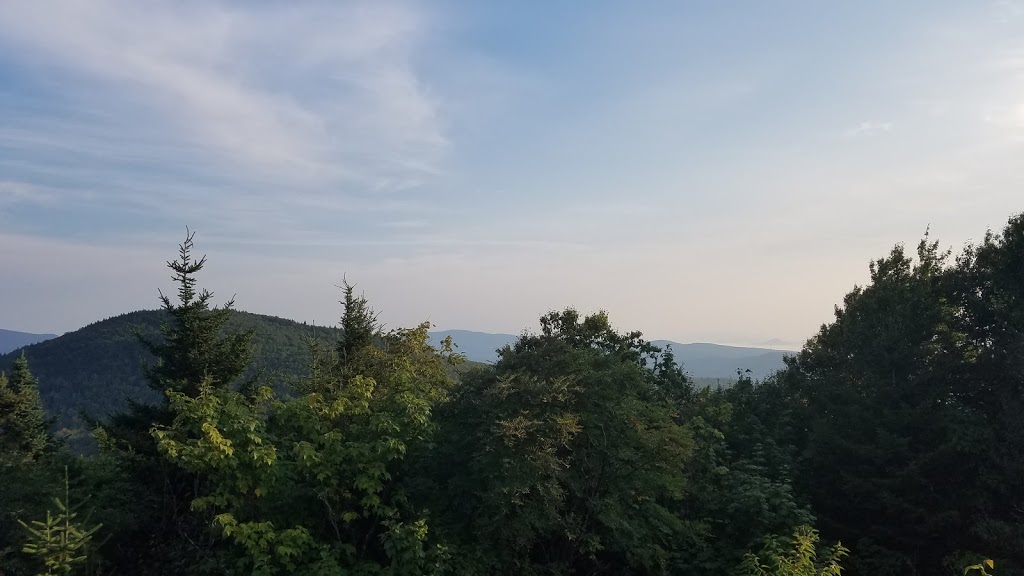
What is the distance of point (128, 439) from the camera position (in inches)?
544

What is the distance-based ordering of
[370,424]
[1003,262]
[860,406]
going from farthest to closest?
[860,406] → [1003,262] → [370,424]

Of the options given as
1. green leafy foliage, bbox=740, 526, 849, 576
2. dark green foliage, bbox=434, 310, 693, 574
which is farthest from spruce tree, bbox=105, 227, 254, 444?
green leafy foliage, bbox=740, 526, 849, 576

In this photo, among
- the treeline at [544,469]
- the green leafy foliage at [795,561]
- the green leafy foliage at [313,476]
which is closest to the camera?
the green leafy foliage at [795,561]

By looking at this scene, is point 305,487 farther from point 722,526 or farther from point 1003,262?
point 1003,262

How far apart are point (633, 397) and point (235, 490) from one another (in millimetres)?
7165

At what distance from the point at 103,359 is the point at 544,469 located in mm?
134100

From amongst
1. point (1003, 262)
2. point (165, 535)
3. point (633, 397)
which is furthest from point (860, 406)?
point (165, 535)

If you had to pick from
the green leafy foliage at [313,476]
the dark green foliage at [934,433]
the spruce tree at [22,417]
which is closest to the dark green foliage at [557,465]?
the green leafy foliage at [313,476]

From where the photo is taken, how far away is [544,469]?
9547 mm

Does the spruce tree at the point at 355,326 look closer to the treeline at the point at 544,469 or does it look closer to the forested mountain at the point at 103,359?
the treeline at the point at 544,469

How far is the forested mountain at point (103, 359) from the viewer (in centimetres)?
10088

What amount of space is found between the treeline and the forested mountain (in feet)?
269

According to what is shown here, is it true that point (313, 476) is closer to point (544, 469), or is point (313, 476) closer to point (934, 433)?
point (544, 469)

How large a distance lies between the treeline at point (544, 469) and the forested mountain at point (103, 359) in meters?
82.1
